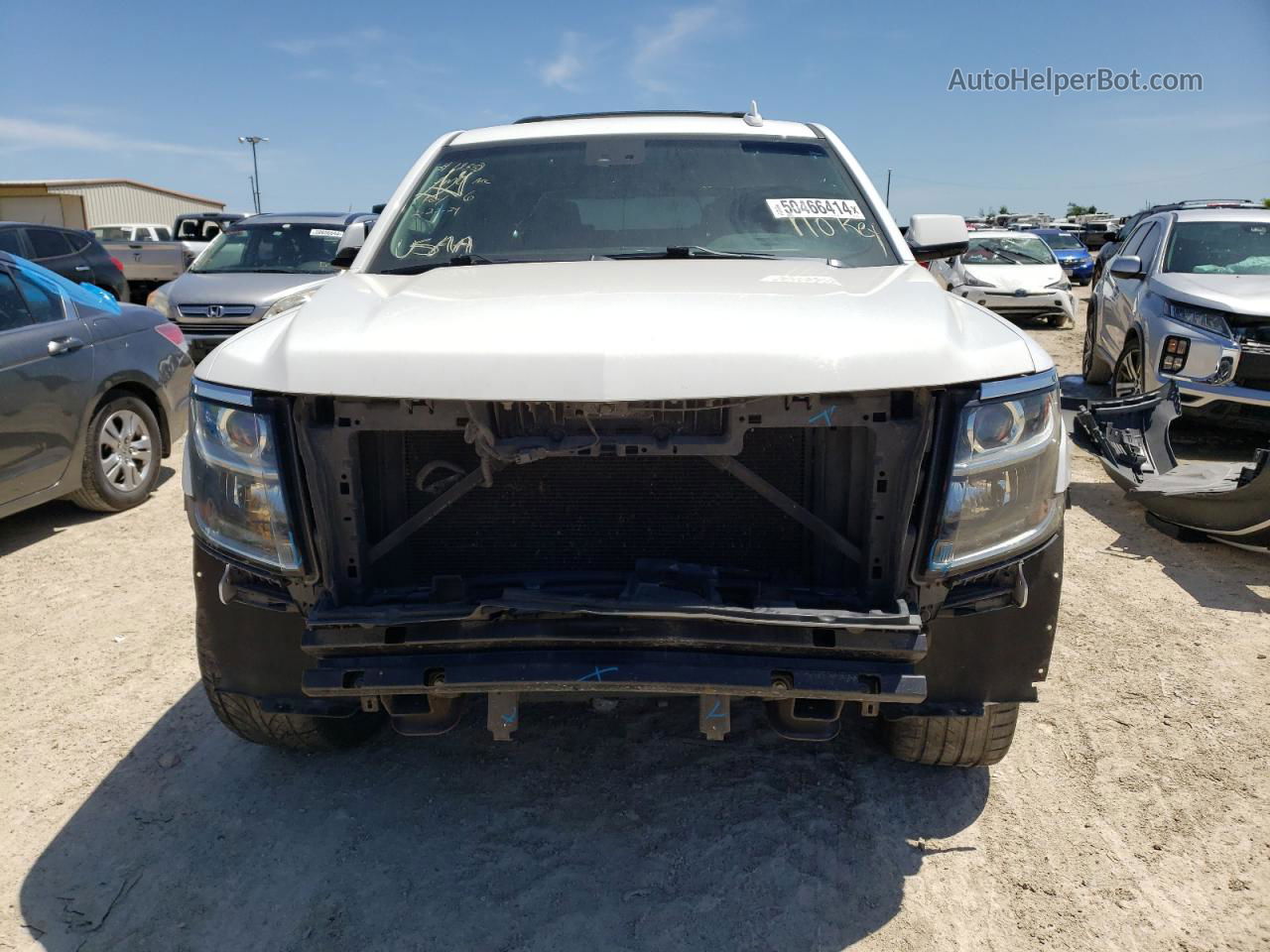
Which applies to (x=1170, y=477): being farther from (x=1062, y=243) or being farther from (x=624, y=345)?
(x=1062, y=243)

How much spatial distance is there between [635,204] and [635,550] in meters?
1.57

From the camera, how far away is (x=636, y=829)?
2789 mm

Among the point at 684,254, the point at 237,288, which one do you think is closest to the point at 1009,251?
the point at 237,288

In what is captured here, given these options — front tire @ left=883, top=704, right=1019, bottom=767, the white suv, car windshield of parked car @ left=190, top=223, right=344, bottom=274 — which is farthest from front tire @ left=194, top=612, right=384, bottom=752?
car windshield of parked car @ left=190, top=223, right=344, bottom=274

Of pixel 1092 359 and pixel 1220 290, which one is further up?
pixel 1220 290

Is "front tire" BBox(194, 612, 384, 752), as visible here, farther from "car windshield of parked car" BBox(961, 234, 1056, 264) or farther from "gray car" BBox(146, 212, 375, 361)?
"car windshield of parked car" BBox(961, 234, 1056, 264)

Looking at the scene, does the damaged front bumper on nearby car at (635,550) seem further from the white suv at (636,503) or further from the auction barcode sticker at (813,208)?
the auction barcode sticker at (813,208)

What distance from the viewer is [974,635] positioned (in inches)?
94.0

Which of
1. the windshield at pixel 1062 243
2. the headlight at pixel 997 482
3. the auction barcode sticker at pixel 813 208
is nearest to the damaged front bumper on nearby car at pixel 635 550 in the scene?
the headlight at pixel 997 482

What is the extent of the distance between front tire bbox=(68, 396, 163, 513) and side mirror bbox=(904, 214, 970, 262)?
4809mm

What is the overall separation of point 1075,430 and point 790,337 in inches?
178

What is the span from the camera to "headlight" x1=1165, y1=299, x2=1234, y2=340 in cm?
682

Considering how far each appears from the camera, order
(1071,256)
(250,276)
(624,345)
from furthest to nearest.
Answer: (1071,256), (250,276), (624,345)

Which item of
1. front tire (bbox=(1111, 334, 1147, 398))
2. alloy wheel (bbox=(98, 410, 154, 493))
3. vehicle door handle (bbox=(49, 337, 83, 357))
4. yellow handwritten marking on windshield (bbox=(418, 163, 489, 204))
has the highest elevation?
yellow handwritten marking on windshield (bbox=(418, 163, 489, 204))
